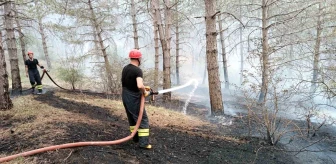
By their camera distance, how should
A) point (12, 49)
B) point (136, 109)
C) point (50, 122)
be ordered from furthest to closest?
point (12, 49), point (50, 122), point (136, 109)

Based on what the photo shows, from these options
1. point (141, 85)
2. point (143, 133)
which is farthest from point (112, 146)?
point (141, 85)

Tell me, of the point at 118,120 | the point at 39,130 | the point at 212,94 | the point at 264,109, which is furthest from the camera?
the point at 212,94

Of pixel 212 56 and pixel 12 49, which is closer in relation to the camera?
pixel 212 56

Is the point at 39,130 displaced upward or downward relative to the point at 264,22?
downward

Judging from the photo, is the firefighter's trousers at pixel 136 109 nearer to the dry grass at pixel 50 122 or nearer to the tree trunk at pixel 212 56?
the dry grass at pixel 50 122

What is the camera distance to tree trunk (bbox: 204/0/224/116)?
7.68 metres

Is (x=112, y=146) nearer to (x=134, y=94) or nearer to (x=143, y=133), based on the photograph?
(x=143, y=133)

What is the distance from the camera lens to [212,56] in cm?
782

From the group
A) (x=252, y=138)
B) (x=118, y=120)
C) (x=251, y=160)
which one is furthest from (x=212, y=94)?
(x=251, y=160)

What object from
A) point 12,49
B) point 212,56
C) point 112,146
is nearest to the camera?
point 112,146

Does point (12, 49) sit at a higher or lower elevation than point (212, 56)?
higher

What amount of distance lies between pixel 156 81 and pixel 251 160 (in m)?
6.92

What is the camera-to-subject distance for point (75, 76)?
1160 cm

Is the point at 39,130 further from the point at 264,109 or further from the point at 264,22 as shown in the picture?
the point at 264,22
